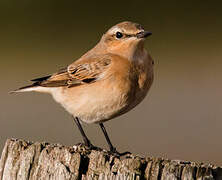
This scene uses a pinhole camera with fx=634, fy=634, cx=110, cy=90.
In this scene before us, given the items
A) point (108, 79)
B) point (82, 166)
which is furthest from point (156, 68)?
point (82, 166)

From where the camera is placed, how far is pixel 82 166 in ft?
17.8

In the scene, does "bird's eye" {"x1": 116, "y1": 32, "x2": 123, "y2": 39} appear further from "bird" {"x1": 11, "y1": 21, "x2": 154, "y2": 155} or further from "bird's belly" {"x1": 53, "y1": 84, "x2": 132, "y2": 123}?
"bird's belly" {"x1": 53, "y1": 84, "x2": 132, "y2": 123}

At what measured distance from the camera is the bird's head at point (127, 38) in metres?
7.73

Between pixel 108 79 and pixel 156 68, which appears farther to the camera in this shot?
pixel 156 68

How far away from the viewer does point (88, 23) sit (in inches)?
604

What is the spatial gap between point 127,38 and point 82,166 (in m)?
2.80

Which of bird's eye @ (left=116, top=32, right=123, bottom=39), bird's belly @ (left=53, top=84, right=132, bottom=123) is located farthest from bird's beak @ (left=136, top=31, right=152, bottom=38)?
bird's belly @ (left=53, top=84, right=132, bottom=123)

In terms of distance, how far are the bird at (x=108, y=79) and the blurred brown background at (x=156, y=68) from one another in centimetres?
320

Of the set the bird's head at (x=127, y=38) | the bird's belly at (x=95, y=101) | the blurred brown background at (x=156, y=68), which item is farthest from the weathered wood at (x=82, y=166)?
the blurred brown background at (x=156, y=68)

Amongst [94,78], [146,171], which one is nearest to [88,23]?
[94,78]

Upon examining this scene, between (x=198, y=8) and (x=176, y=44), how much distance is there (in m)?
1.42

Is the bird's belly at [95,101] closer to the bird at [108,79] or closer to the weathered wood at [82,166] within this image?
the bird at [108,79]

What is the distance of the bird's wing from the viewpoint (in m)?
7.83

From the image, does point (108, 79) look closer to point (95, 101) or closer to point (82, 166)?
point (95, 101)
